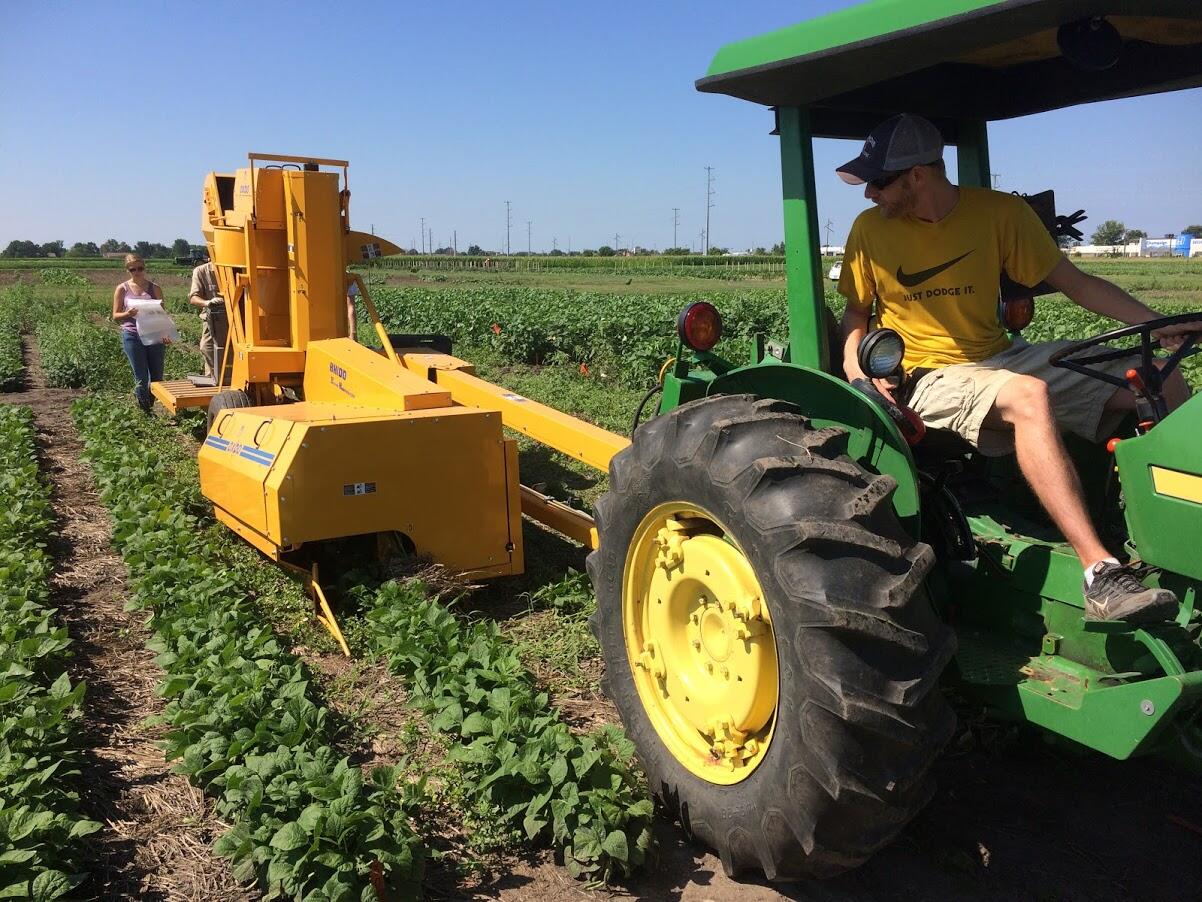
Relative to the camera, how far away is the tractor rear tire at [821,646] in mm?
2424

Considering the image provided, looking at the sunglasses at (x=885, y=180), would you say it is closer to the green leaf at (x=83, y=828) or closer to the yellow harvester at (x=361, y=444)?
the yellow harvester at (x=361, y=444)

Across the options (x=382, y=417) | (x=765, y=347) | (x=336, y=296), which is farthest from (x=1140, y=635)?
(x=336, y=296)

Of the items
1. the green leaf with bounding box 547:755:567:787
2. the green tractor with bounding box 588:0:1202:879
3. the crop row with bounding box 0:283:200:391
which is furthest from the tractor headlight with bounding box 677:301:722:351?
the crop row with bounding box 0:283:200:391

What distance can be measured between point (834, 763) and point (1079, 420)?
1.38 m

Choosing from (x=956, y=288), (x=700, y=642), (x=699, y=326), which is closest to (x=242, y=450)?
(x=699, y=326)

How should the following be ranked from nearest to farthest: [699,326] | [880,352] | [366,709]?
[880,352], [699,326], [366,709]

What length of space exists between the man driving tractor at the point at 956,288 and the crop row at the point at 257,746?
2087mm

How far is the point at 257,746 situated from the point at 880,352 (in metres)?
2.57

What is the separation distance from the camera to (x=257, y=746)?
355cm

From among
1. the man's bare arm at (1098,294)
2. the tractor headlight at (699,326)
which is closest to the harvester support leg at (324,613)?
the tractor headlight at (699,326)

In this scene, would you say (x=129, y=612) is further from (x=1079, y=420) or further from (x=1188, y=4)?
(x=1188, y=4)

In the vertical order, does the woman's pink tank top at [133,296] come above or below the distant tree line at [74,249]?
below

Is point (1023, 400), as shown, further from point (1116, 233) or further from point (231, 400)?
point (231, 400)

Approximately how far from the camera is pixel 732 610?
2.92 metres
